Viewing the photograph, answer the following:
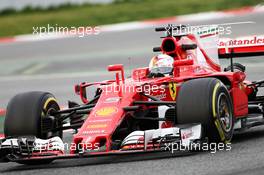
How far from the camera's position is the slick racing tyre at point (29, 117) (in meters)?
9.41

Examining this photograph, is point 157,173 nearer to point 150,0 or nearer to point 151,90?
point 151,90

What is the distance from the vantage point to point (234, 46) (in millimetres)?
11359

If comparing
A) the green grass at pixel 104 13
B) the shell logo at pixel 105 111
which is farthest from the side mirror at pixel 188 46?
the green grass at pixel 104 13

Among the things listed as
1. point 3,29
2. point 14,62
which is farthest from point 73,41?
point 3,29

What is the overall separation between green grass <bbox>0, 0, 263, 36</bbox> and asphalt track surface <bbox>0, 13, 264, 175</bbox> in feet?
5.33

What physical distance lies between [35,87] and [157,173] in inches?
362

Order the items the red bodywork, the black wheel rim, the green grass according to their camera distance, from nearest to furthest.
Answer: the red bodywork
the black wheel rim
the green grass

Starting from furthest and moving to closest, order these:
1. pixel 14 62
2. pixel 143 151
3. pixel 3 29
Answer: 1. pixel 3 29
2. pixel 14 62
3. pixel 143 151

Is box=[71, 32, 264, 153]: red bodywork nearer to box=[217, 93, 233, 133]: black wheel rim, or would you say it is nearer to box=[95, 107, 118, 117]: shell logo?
box=[95, 107, 118, 117]: shell logo

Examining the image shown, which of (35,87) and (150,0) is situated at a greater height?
(150,0)

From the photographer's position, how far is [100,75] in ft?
55.7

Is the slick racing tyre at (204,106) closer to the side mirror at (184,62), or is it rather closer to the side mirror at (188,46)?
the side mirror at (184,62)

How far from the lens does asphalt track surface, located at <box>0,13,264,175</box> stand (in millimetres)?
8195

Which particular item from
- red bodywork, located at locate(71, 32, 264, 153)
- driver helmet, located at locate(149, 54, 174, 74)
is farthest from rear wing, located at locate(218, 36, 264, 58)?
driver helmet, located at locate(149, 54, 174, 74)
